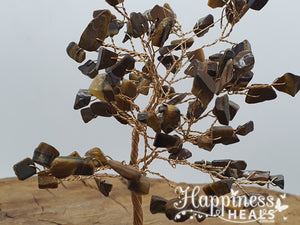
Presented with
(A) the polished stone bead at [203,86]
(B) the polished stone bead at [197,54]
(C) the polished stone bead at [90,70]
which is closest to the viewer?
(A) the polished stone bead at [203,86]

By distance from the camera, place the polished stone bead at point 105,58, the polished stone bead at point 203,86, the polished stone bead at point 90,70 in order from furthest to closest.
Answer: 1. the polished stone bead at point 90,70
2. the polished stone bead at point 105,58
3. the polished stone bead at point 203,86

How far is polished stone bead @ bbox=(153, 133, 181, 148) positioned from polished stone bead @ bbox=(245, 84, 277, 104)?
0.63 feet

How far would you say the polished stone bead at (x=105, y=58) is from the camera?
2.64 ft

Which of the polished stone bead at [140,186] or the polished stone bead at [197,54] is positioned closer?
the polished stone bead at [140,186]

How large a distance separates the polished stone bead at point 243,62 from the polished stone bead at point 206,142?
185 mm

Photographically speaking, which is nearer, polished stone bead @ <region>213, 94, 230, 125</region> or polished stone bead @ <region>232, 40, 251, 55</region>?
polished stone bead @ <region>213, 94, 230, 125</region>

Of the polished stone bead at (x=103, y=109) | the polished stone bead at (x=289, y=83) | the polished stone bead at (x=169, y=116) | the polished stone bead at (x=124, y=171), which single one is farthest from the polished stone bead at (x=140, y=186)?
the polished stone bead at (x=289, y=83)

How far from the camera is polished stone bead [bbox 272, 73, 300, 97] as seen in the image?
0.86 m

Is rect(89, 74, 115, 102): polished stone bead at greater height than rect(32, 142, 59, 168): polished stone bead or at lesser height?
greater

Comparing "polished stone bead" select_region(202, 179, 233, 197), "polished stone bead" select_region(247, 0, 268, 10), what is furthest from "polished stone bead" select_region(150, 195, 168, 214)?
"polished stone bead" select_region(247, 0, 268, 10)

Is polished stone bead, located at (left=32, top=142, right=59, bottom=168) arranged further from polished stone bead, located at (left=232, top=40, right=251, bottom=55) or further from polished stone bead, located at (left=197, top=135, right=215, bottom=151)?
polished stone bead, located at (left=232, top=40, right=251, bottom=55)

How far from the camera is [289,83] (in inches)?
34.1

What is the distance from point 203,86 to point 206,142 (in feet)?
0.72

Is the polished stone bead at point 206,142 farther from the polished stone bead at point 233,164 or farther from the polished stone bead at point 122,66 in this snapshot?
the polished stone bead at point 122,66
